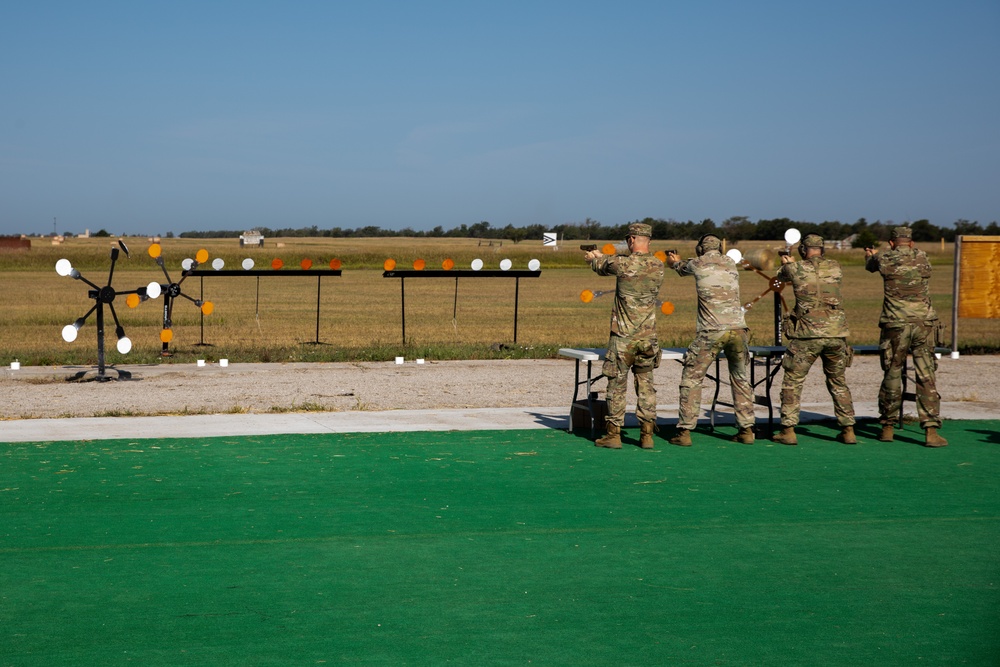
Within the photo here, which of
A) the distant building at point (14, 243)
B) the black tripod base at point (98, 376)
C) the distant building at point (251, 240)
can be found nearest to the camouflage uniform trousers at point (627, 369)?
the black tripod base at point (98, 376)

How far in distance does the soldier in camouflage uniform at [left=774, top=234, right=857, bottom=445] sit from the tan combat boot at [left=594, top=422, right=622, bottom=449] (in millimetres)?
1626

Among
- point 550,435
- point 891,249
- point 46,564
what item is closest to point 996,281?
point 891,249

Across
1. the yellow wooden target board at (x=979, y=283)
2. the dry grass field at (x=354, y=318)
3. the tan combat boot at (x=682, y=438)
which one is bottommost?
the dry grass field at (x=354, y=318)

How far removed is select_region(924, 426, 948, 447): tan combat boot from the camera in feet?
33.2

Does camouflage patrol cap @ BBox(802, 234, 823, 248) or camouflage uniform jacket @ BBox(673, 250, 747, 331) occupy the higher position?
camouflage patrol cap @ BBox(802, 234, 823, 248)

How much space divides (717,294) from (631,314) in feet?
2.64

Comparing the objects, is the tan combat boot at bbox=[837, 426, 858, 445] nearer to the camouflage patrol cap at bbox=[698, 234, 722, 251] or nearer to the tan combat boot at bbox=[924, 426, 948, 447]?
the tan combat boot at bbox=[924, 426, 948, 447]

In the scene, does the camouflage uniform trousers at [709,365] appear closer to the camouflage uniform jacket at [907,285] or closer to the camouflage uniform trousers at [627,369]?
the camouflage uniform trousers at [627,369]

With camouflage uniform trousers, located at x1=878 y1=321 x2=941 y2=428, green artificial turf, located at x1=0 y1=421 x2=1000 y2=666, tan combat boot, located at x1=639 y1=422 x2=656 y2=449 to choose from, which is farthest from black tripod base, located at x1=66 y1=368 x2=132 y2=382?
camouflage uniform trousers, located at x1=878 y1=321 x2=941 y2=428

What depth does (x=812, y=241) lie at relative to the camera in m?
10.2

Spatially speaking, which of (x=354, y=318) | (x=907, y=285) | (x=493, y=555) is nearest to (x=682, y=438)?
(x=907, y=285)

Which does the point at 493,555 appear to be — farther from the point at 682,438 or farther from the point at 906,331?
the point at 906,331

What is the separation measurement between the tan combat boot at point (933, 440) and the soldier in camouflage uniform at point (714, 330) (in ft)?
5.69

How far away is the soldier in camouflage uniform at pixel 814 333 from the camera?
10000 mm
